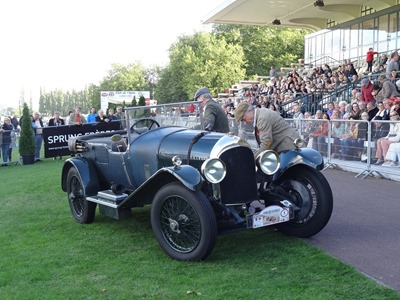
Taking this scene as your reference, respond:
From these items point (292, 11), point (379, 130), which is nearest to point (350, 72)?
point (292, 11)

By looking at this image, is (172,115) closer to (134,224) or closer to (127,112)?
(127,112)

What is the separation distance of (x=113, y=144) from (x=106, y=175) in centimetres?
50

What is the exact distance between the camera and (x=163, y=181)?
5355mm

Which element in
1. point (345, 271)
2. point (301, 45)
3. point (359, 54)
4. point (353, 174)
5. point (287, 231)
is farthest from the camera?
point (301, 45)

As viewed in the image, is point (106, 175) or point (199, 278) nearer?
point (199, 278)

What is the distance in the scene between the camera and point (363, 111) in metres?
12.3

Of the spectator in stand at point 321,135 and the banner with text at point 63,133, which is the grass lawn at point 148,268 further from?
the banner with text at point 63,133

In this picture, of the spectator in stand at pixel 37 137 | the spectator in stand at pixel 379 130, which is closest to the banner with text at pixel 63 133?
the spectator in stand at pixel 37 137

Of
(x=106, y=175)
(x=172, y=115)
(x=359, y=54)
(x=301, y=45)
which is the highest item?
(x=301, y=45)

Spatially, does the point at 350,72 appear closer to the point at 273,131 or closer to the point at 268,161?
the point at 273,131

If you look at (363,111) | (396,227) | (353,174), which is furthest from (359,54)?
(396,227)

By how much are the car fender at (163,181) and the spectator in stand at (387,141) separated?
594 cm

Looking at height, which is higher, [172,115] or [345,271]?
[172,115]

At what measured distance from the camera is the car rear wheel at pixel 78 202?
22.5 ft
